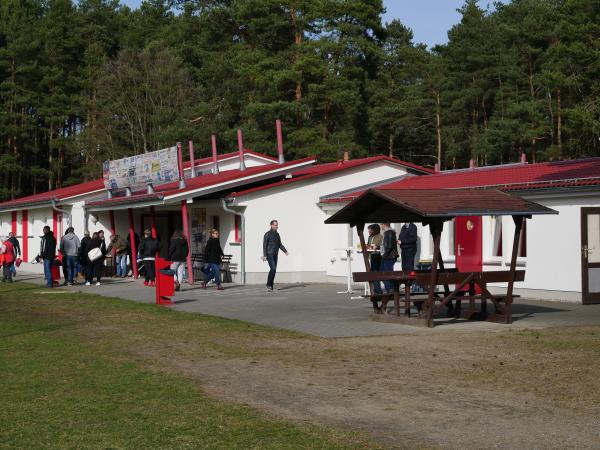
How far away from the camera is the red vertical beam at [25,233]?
38.1 m

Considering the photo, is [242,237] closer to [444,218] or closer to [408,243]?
[408,243]

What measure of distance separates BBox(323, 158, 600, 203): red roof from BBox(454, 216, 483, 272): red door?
3.13 ft

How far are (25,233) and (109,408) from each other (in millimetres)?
32242

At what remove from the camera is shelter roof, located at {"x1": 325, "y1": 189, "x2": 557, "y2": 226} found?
1392 centimetres

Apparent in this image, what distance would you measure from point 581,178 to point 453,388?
11453mm

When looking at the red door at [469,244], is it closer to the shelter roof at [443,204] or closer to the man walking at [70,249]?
the shelter roof at [443,204]

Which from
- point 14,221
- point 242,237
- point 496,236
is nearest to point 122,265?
point 242,237

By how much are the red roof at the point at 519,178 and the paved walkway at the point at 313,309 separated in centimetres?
266

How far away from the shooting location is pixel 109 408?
8148 millimetres

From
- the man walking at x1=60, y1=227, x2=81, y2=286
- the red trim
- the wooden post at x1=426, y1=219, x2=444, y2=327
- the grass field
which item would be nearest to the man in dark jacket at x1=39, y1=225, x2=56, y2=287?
the man walking at x1=60, y1=227, x2=81, y2=286

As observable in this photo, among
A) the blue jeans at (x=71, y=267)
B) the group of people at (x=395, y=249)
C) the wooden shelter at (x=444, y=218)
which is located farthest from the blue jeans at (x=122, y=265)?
→ the wooden shelter at (x=444, y=218)

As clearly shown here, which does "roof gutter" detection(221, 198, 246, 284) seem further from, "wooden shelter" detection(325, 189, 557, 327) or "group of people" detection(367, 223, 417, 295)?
"wooden shelter" detection(325, 189, 557, 327)

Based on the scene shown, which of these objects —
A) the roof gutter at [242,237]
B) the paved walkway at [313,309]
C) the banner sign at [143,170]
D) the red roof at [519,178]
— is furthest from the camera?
the banner sign at [143,170]

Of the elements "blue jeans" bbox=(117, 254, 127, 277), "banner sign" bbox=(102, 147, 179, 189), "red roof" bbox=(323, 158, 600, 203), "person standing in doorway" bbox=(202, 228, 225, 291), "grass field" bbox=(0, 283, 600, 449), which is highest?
"banner sign" bbox=(102, 147, 179, 189)
